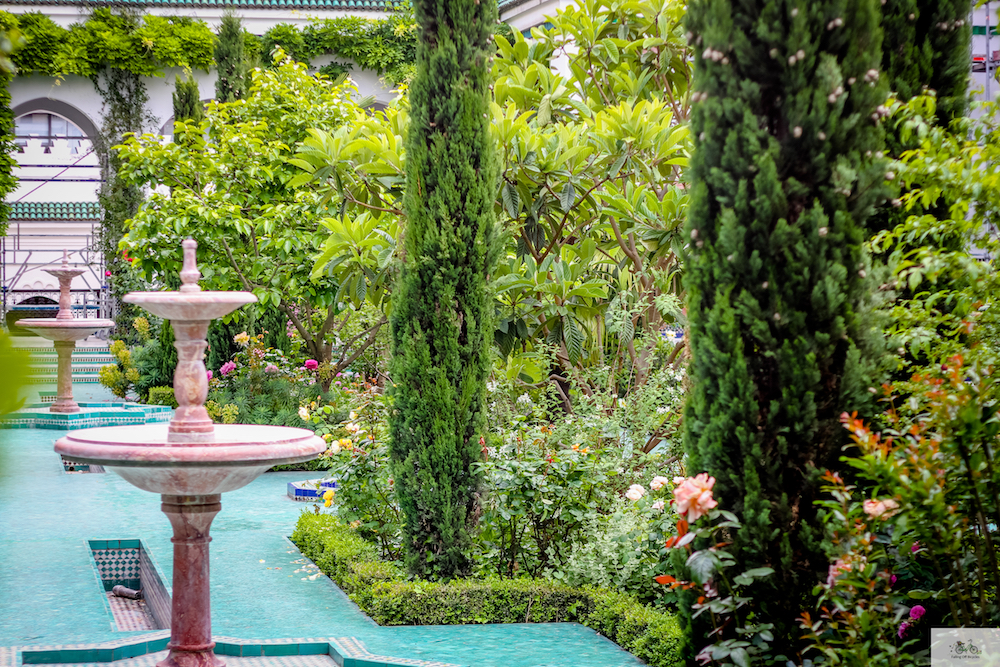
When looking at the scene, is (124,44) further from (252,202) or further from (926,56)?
(926,56)

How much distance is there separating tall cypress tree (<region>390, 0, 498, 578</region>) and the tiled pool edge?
3.09ft

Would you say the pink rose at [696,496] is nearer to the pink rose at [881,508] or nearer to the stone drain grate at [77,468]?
the pink rose at [881,508]

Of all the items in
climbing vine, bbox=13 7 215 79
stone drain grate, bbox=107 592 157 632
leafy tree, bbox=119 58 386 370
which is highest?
climbing vine, bbox=13 7 215 79

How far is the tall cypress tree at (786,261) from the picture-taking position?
10.2ft

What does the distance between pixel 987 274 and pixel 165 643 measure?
3824 millimetres

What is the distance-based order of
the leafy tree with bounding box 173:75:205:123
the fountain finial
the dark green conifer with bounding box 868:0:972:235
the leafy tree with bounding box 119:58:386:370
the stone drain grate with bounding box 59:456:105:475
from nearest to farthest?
the dark green conifer with bounding box 868:0:972:235 < the fountain finial < the stone drain grate with bounding box 59:456:105:475 < the leafy tree with bounding box 119:58:386:370 < the leafy tree with bounding box 173:75:205:123

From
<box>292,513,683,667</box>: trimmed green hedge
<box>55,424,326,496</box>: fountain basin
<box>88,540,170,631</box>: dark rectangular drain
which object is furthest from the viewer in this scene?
<box>88,540,170,631</box>: dark rectangular drain

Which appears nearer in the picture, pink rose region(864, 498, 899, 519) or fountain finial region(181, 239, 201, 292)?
pink rose region(864, 498, 899, 519)

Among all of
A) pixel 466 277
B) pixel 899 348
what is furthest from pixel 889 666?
pixel 466 277

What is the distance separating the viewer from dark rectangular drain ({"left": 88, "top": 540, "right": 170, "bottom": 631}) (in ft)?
18.0

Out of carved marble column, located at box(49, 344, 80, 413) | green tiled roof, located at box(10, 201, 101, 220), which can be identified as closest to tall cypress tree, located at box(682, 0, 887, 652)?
carved marble column, located at box(49, 344, 80, 413)

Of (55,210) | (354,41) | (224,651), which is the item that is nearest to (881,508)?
(224,651)

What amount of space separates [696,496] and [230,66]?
12.8 metres

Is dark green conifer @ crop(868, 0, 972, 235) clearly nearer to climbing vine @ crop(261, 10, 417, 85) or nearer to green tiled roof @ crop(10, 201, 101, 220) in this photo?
climbing vine @ crop(261, 10, 417, 85)
